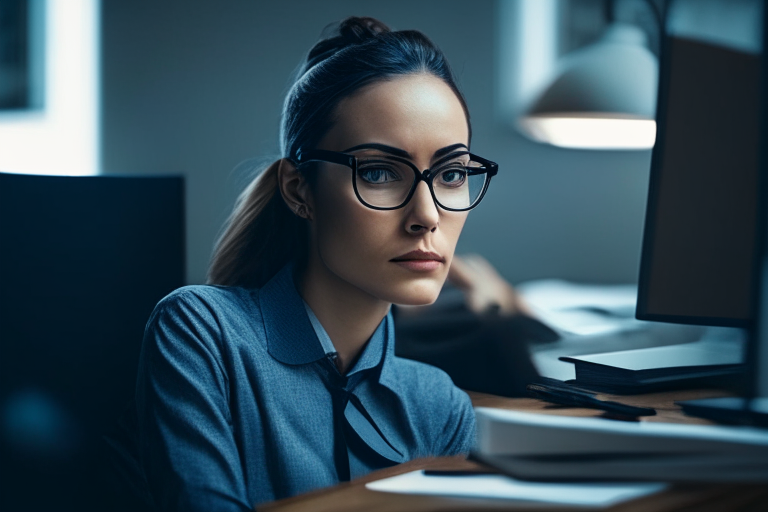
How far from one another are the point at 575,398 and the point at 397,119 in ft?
1.38

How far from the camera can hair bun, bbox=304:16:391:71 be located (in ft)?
3.03

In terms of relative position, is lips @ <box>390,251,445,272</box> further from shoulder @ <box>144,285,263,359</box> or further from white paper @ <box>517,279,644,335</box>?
white paper @ <box>517,279,644,335</box>

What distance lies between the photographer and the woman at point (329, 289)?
0.81m

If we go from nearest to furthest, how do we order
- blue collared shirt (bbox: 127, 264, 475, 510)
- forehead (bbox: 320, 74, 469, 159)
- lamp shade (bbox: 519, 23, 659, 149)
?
1. blue collared shirt (bbox: 127, 264, 475, 510)
2. forehead (bbox: 320, 74, 469, 159)
3. lamp shade (bbox: 519, 23, 659, 149)

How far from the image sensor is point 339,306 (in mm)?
919

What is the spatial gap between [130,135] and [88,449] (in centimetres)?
41

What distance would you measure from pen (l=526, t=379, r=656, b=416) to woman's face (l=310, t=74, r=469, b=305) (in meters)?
0.23

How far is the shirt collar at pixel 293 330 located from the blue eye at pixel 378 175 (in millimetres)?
156

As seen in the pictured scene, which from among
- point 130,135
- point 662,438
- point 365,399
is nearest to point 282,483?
point 365,399

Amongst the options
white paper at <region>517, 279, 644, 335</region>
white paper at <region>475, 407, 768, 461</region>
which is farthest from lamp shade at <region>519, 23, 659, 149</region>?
white paper at <region>475, 407, 768, 461</region>

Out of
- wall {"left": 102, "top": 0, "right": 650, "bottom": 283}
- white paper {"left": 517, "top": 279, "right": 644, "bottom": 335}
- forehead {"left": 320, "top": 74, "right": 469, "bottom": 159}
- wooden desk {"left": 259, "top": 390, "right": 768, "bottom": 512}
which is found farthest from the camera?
white paper {"left": 517, "top": 279, "right": 644, "bottom": 335}

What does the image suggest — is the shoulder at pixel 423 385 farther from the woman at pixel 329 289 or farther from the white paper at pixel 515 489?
the white paper at pixel 515 489

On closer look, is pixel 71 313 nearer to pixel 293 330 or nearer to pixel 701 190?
pixel 293 330

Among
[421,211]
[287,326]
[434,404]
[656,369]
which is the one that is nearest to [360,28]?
[421,211]
